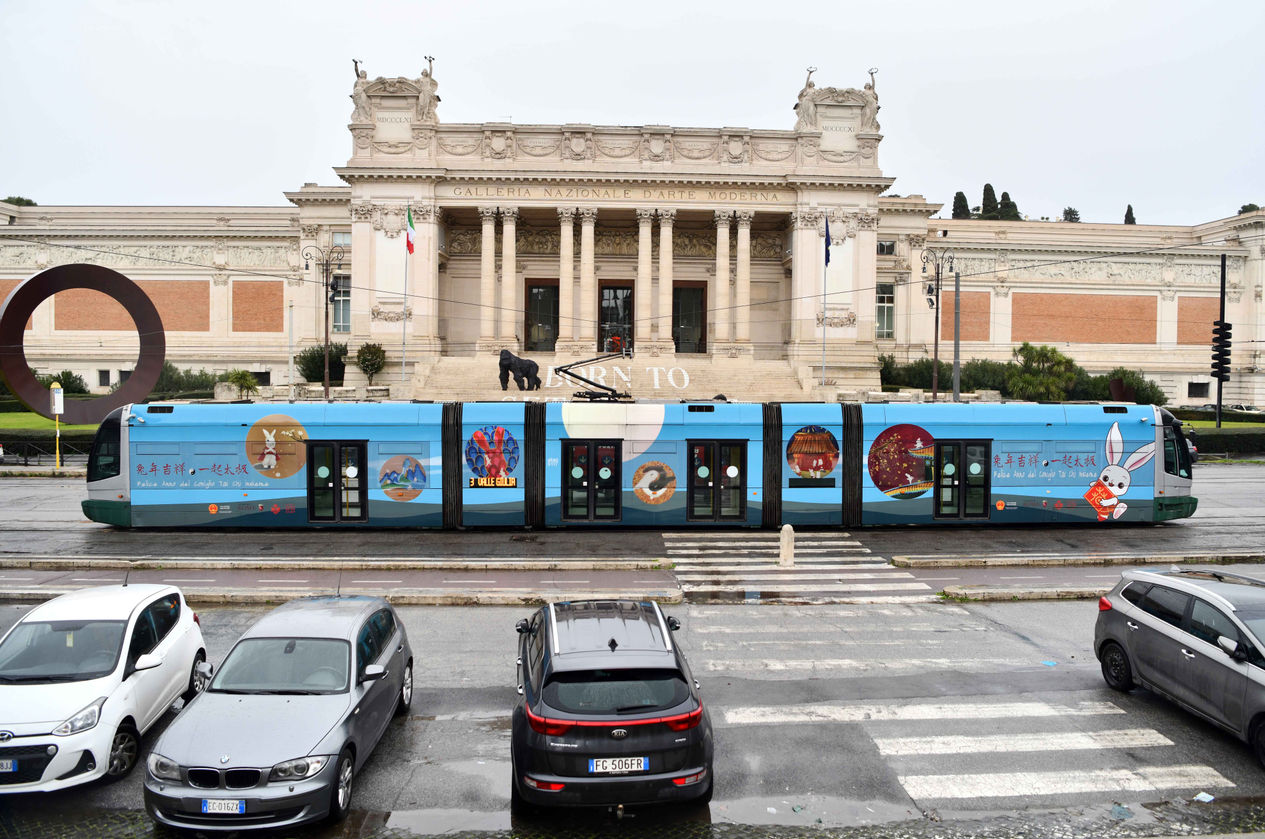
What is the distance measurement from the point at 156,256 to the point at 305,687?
228 feet

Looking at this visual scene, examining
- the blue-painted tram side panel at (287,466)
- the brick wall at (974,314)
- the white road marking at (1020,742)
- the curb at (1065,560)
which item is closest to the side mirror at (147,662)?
the white road marking at (1020,742)

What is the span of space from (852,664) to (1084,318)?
65797 millimetres

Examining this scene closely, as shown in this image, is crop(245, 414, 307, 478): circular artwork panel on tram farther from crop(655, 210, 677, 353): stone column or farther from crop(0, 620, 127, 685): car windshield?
crop(655, 210, 677, 353): stone column

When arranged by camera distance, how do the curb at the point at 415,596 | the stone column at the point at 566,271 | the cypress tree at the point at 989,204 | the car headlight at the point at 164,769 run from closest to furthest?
the car headlight at the point at 164,769 < the curb at the point at 415,596 < the stone column at the point at 566,271 < the cypress tree at the point at 989,204

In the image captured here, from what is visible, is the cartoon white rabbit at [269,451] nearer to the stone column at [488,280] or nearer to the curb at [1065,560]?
the curb at [1065,560]

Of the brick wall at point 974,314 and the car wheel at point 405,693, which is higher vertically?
the brick wall at point 974,314

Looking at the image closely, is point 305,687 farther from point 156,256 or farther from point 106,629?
point 156,256

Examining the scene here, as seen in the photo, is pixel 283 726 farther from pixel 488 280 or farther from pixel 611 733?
pixel 488 280

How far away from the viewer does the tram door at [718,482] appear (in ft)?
72.2

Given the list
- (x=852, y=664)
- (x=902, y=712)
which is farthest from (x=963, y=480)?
(x=902, y=712)

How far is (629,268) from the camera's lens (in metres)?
58.5

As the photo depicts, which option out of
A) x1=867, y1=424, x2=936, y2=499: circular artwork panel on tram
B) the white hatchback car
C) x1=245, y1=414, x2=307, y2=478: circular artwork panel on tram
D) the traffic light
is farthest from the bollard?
the traffic light

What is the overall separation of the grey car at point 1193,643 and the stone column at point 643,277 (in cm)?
4320

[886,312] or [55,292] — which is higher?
[886,312]
